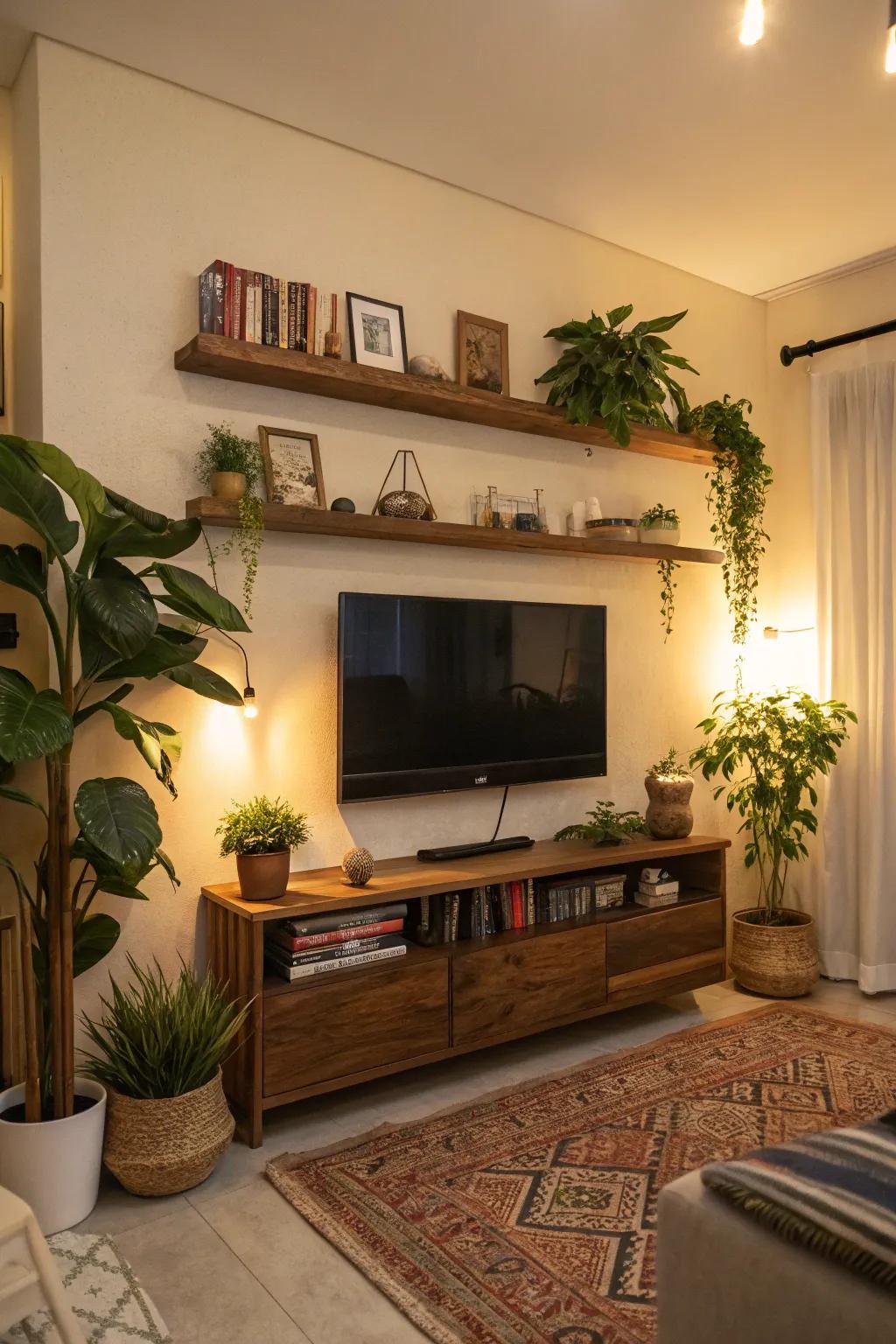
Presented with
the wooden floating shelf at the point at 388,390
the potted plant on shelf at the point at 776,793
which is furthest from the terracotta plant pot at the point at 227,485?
the potted plant on shelf at the point at 776,793

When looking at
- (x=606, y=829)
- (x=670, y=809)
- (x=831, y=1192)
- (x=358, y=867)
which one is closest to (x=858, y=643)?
(x=670, y=809)

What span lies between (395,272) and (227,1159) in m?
2.69

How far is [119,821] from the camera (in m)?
2.05

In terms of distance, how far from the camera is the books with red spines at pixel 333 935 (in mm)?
2650

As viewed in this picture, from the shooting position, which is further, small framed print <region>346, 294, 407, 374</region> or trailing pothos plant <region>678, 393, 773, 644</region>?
trailing pothos plant <region>678, 393, 773, 644</region>

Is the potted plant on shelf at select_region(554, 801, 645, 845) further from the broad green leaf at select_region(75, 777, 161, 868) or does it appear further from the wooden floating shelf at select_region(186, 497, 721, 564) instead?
the broad green leaf at select_region(75, 777, 161, 868)

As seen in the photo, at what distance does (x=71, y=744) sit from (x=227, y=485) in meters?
0.89

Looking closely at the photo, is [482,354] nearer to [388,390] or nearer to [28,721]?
[388,390]

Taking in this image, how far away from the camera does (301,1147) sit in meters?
2.56

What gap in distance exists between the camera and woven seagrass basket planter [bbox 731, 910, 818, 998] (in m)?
3.77

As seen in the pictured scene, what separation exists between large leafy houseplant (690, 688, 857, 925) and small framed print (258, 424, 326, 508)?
190 cm

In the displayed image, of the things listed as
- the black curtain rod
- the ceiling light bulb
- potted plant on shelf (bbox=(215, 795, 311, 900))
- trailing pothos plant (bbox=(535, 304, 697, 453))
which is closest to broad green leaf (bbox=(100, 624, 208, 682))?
potted plant on shelf (bbox=(215, 795, 311, 900))

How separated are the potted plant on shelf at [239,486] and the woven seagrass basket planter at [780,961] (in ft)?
7.71

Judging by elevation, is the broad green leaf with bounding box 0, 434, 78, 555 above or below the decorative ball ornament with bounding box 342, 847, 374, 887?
above
